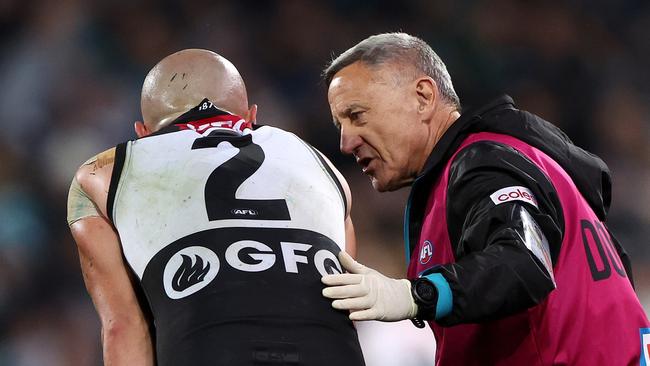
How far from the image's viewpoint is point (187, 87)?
2859 mm

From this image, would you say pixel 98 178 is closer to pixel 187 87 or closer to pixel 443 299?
pixel 187 87

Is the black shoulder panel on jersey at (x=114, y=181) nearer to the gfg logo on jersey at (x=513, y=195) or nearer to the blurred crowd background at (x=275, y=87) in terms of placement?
the gfg logo on jersey at (x=513, y=195)

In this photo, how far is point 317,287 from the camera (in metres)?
2.19

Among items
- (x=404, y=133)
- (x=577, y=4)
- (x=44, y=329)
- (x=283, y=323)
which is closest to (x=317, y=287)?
(x=283, y=323)

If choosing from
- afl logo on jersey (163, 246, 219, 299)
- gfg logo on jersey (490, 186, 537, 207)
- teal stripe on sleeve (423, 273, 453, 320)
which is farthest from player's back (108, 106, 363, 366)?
gfg logo on jersey (490, 186, 537, 207)

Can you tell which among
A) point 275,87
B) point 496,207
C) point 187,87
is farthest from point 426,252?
point 275,87

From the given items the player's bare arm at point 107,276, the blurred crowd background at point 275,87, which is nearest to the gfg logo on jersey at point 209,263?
the player's bare arm at point 107,276

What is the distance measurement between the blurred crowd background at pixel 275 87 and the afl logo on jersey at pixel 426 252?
2.07 m

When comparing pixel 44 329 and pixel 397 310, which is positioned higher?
pixel 397 310

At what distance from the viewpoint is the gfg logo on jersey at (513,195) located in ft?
7.08

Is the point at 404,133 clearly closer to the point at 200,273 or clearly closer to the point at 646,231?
the point at 200,273

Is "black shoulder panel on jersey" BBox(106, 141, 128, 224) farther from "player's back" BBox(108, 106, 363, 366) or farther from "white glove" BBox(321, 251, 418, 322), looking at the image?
"white glove" BBox(321, 251, 418, 322)

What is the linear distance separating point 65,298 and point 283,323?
3032 mm

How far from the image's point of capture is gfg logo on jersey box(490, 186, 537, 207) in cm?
216
